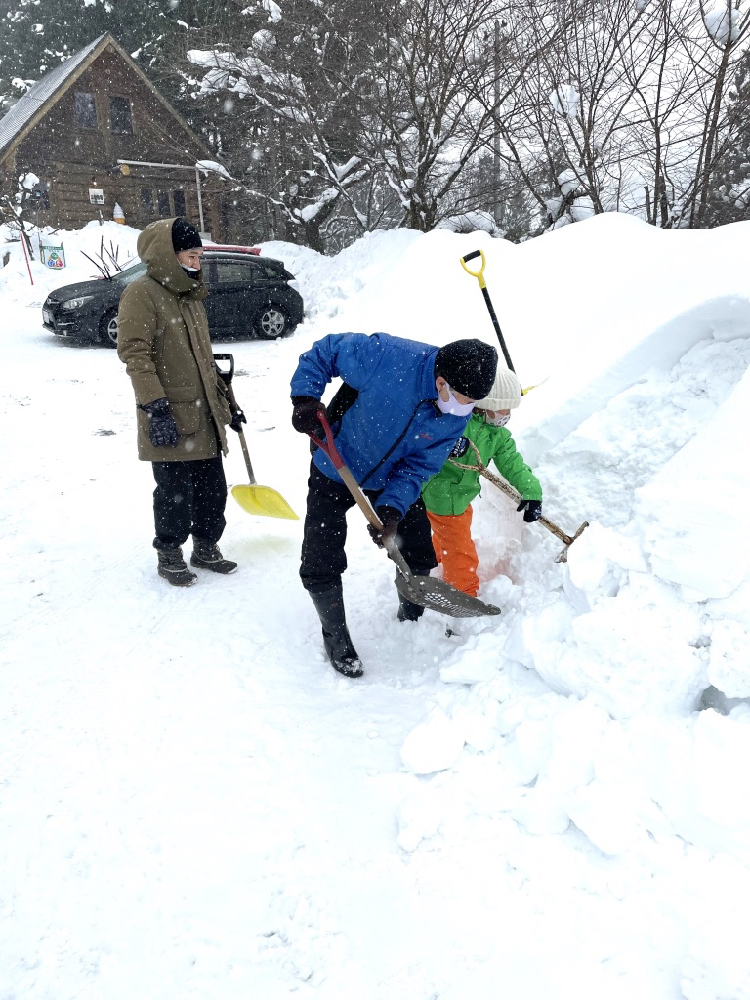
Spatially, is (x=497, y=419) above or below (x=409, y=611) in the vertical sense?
above

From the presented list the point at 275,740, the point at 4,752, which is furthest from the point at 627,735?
the point at 4,752

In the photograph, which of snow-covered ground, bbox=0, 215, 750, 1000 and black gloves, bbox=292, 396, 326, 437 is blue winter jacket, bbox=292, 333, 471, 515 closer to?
black gloves, bbox=292, 396, 326, 437

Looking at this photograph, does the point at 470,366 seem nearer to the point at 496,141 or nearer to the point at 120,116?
the point at 496,141

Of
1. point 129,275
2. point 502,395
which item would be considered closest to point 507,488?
point 502,395

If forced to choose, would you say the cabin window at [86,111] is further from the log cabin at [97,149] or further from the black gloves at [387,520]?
the black gloves at [387,520]

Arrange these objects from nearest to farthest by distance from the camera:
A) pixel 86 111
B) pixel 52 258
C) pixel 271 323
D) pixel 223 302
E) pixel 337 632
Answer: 1. pixel 337 632
2. pixel 223 302
3. pixel 271 323
4. pixel 52 258
5. pixel 86 111

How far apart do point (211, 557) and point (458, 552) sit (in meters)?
1.39

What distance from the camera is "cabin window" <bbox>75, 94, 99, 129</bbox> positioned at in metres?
20.0

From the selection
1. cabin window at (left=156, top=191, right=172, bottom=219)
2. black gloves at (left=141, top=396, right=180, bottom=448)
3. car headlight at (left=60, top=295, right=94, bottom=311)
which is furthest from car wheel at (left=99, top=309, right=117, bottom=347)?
cabin window at (left=156, top=191, right=172, bottom=219)

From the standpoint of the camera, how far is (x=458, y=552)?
3186 mm

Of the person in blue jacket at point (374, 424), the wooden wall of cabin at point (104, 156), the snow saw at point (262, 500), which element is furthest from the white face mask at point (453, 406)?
the wooden wall of cabin at point (104, 156)

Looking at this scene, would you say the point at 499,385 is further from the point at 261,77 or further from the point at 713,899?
the point at 261,77

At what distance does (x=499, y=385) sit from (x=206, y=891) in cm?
219

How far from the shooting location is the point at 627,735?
2.10 meters
